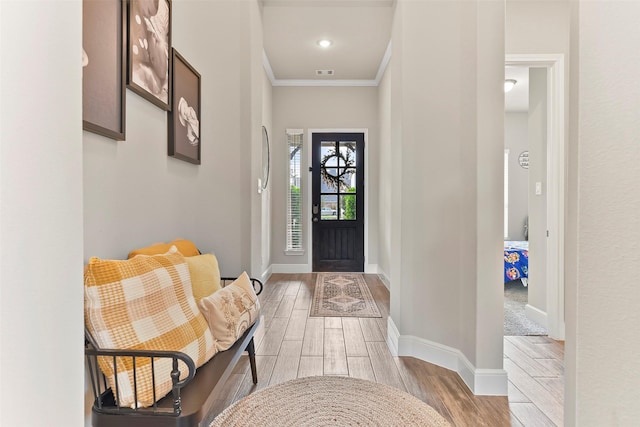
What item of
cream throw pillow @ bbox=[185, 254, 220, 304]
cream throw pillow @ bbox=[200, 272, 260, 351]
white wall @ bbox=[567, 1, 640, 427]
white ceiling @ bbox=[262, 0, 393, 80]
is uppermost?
white ceiling @ bbox=[262, 0, 393, 80]

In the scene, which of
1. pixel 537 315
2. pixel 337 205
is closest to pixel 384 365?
pixel 537 315

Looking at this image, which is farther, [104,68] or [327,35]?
[327,35]

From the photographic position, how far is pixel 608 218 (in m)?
0.73

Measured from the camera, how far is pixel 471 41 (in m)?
2.05

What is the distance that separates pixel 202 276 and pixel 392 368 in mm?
1333

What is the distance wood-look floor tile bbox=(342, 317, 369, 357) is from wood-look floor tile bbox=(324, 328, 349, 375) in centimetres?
4

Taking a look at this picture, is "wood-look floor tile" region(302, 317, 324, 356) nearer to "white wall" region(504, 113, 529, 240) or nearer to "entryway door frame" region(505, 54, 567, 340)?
"entryway door frame" region(505, 54, 567, 340)

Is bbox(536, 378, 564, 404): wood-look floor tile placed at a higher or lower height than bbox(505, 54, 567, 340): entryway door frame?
lower

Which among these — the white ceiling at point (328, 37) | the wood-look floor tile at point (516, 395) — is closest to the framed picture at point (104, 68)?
the white ceiling at point (328, 37)

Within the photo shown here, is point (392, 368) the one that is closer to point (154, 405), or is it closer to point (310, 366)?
point (310, 366)

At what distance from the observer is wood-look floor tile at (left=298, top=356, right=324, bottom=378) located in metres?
2.16

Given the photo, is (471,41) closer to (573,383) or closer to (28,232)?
(573,383)

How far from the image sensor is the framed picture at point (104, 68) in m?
1.23

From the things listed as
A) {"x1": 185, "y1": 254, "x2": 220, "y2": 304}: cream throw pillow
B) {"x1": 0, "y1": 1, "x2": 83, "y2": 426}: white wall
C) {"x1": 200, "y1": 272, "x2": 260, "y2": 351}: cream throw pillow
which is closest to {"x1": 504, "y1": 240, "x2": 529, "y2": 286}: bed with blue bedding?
{"x1": 200, "y1": 272, "x2": 260, "y2": 351}: cream throw pillow
